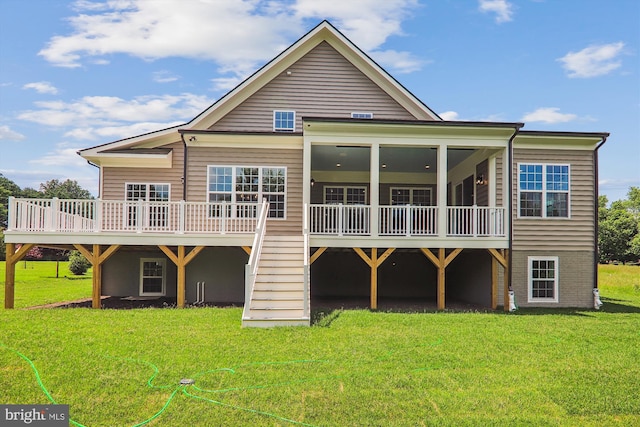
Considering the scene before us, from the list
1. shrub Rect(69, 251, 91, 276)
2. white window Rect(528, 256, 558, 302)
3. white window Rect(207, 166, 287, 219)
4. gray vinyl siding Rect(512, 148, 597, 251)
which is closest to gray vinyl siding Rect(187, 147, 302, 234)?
white window Rect(207, 166, 287, 219)

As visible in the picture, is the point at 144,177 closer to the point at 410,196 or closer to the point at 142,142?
the point at 142,142

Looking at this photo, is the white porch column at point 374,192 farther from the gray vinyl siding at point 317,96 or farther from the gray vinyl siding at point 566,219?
the gray vinyl siding at point 566,219

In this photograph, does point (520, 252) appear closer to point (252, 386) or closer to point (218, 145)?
point (218, 145)

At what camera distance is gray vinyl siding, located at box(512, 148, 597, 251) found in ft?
49.1

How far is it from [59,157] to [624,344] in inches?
3117

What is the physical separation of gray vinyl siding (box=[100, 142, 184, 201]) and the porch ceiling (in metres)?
4.63

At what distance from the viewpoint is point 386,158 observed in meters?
16.6

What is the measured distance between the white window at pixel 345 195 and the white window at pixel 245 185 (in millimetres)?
3509

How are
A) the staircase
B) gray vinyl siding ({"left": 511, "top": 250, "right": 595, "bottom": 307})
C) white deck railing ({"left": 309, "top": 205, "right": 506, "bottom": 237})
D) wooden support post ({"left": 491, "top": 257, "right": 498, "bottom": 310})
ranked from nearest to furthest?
the staircase
white deck railing ({"left": 309, "top": 205, "right": 506, "bottom": 237})
wooden support post ({"left": 491, "top": 257, "right": 498, "bottom": 310})
gray vinyl siding ({"left": 511, "top": 250, "right": 595, "bottom": 307})

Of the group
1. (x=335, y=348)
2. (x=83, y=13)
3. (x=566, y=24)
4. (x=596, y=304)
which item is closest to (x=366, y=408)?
(x=335, y=348)

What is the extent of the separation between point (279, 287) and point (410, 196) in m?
9.09

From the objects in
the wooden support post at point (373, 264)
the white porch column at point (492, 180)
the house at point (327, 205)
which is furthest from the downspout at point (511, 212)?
the wooden support post at point (373, 264)

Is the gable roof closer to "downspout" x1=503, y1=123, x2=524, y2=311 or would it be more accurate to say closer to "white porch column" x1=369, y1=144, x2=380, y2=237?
"downspout" x1=503, y1=123, x2=524, y2=311

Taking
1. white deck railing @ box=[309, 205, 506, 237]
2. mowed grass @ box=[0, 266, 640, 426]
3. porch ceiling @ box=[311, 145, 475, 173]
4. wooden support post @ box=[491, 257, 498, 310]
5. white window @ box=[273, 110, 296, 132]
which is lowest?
mowed grass @ box=[0, 266, 640, 426]
